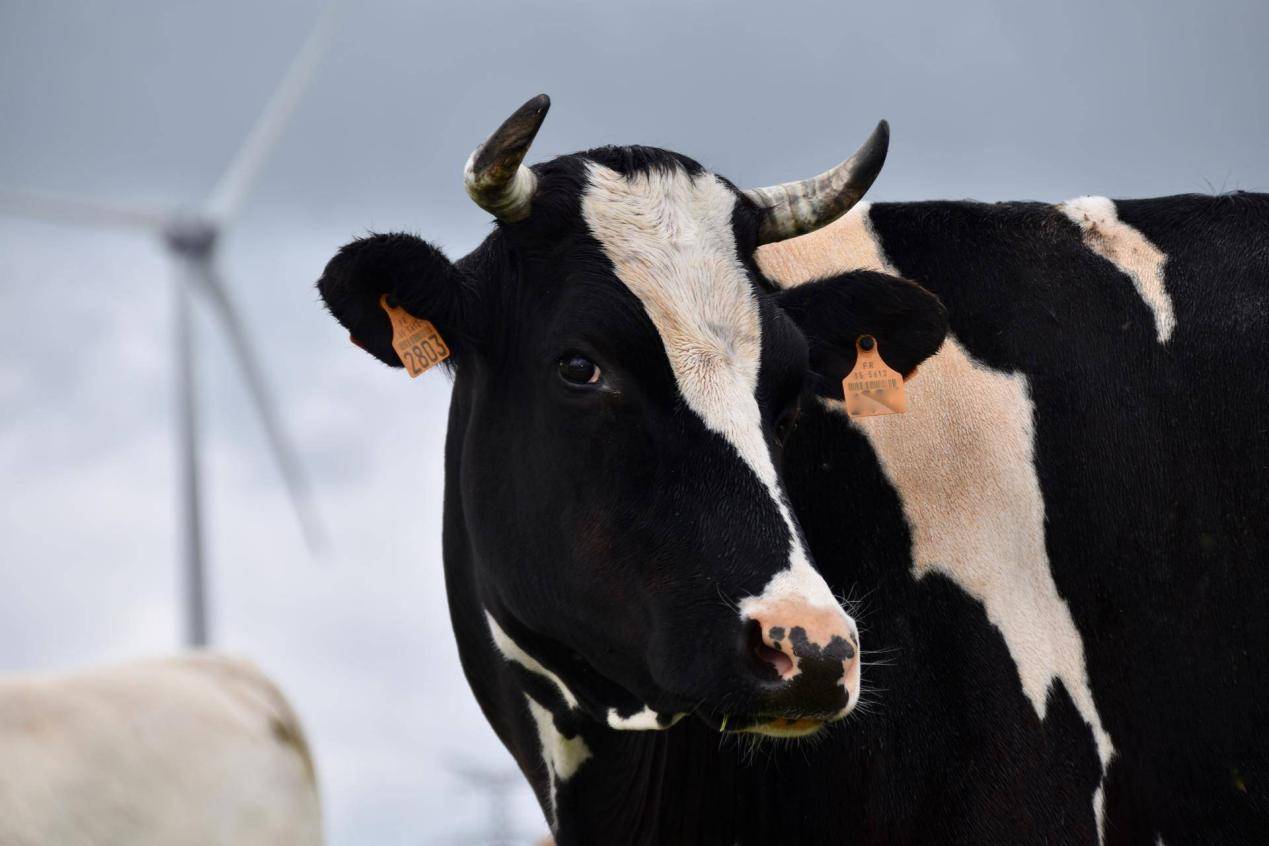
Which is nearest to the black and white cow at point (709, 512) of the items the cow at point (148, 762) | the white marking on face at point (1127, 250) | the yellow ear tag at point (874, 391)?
the yellow ear tag at point (874, 391)

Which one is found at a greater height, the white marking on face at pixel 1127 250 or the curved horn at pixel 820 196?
the curved horn at pixel 820 196

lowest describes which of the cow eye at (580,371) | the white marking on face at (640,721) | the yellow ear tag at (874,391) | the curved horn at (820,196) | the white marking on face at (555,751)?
the white marking on face at (555,751)

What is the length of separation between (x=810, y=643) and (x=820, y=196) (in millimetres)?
2644

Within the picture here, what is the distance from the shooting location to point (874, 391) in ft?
23.1

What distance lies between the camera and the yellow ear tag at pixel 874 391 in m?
7.02

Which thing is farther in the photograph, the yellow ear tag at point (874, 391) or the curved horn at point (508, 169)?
the yellow ear tag at point (874, 391)

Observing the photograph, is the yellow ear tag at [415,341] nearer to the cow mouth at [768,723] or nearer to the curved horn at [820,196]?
the curved horn at [820,196]

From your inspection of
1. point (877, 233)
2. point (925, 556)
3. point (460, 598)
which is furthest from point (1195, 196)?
point (460, 598)

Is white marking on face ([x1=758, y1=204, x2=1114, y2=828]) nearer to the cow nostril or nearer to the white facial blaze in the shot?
the white facial blaze

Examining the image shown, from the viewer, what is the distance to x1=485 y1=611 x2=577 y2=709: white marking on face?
699 centimetres

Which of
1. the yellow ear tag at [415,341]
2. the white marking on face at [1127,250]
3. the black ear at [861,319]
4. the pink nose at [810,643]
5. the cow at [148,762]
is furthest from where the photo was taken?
the white marking on face at [1127,250]

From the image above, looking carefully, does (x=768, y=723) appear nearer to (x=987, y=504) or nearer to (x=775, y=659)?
(x=775, y=659)

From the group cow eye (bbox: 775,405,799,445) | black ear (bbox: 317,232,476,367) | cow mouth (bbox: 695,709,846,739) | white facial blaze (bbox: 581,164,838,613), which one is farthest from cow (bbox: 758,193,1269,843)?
black ear (bbox: 317,232,476,367)

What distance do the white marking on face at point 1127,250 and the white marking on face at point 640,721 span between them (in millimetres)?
3116
